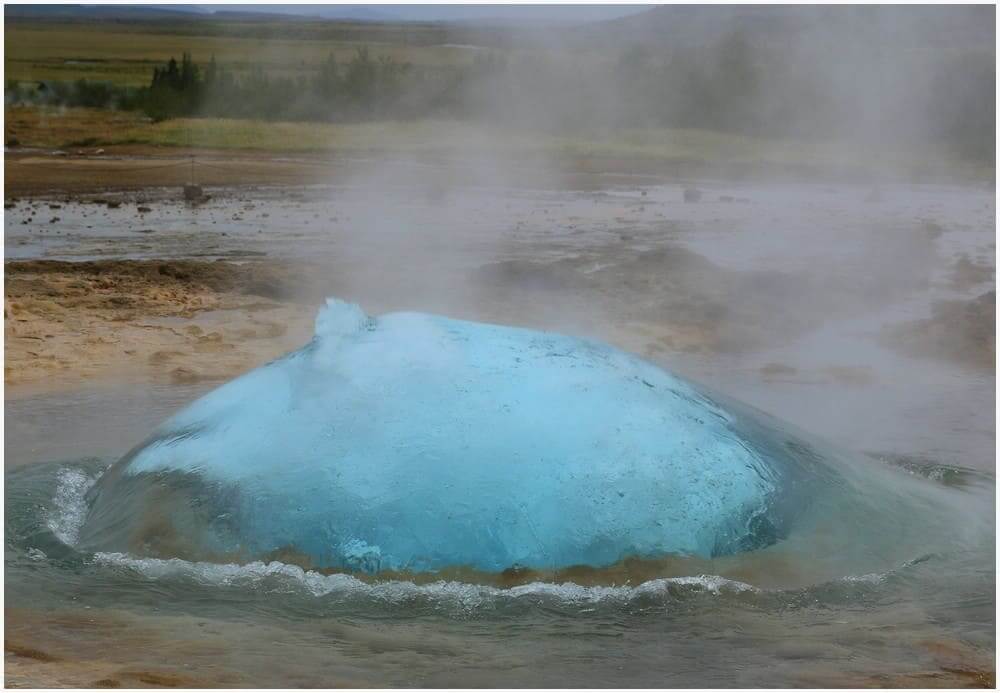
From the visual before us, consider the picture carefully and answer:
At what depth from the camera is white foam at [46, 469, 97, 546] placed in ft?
11.8

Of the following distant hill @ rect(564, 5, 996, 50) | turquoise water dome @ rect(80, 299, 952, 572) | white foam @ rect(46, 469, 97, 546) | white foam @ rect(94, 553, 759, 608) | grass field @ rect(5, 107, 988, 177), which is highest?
distant hill @ rect(564, 5, 996, 50)

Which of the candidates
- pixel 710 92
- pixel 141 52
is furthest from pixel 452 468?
pixel 141 52

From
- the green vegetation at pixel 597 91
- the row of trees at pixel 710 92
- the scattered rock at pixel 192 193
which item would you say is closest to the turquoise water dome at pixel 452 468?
the green vegetation at pixel 597 91

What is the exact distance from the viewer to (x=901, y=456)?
4742 mm

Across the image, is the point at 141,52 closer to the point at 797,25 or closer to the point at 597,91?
the point at 597,91

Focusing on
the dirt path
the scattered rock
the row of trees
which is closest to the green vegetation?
the row of trees

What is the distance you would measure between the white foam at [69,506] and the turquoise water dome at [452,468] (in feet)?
0.21

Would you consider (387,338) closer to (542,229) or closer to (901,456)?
(901,456)

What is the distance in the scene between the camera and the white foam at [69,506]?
3.58m

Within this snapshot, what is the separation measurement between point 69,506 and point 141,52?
2734 cm

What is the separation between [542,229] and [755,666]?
8972mm

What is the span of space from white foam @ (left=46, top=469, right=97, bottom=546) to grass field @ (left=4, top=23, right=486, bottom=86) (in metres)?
8.83

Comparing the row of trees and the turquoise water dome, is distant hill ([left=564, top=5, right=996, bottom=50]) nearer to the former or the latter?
the row of trees

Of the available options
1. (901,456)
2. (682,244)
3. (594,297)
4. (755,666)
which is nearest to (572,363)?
(755,666)
